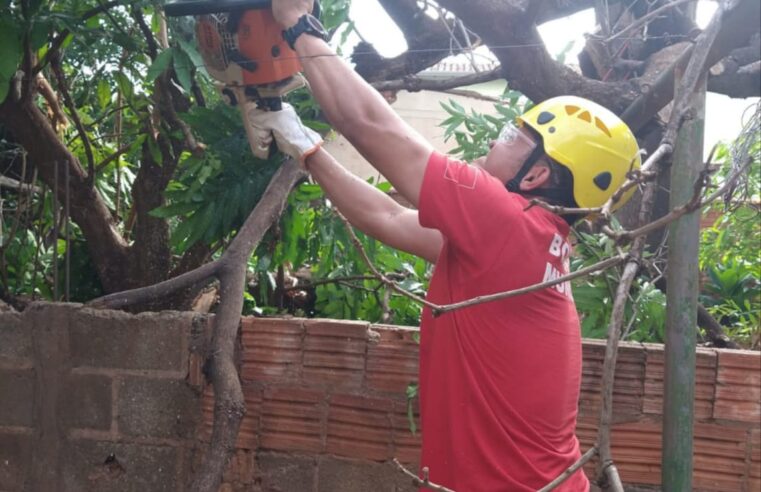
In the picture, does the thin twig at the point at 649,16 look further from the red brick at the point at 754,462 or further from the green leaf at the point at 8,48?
the green leaf at the point at 8,48

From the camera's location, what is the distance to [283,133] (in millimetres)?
2758

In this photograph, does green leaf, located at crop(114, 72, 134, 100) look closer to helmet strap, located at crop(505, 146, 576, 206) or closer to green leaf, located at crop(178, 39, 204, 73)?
green leaf, located at crop(178, 39, 204, 73)

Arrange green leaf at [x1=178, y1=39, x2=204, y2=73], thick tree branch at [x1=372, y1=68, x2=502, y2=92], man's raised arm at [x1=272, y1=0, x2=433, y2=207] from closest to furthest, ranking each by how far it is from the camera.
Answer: man's raised arm at [x1=272, y1=0, x2=433, y2=207]
green leaf at [x1=178, y1=39, x2=204, y2=73]
thick tree branch at [x1=372, y1=68, x2=502, y2=92]

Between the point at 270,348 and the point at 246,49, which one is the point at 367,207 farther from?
the point at 270,348

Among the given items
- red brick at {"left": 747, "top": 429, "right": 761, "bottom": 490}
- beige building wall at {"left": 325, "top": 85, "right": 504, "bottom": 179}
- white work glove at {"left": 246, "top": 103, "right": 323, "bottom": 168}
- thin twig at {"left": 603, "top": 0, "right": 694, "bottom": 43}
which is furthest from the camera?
beige building wall at {"left": 325, "top": 85, "right": 504, "bottom": 179}

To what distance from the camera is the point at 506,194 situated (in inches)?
90.9

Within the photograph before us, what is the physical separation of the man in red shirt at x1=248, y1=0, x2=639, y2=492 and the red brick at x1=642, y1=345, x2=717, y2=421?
79cm

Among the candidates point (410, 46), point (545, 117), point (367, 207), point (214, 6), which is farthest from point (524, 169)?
point (410, 46)

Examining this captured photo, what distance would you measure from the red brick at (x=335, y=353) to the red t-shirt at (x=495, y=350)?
0.91 m

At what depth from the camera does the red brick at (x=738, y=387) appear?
319 cm

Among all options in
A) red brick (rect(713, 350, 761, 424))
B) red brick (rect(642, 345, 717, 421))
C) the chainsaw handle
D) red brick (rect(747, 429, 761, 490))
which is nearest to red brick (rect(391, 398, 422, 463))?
red brick (rect(642, 345, 717, 421))

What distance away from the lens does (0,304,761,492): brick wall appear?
328 centimetres

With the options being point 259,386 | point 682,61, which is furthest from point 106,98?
point 682,61

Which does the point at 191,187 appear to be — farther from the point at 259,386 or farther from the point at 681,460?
the point at 681,460
